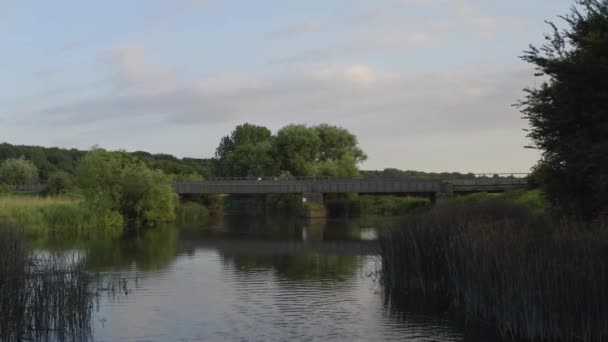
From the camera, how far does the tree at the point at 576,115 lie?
64.1 feet

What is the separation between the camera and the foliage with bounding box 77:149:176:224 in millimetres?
63750

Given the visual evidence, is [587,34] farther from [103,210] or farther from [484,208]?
[103,210]

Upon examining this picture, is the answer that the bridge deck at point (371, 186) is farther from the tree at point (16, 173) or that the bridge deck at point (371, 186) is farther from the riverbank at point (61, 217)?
the tree at point (16, 173)

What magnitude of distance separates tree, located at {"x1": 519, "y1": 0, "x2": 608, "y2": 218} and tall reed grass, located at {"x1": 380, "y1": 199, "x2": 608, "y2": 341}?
1.74 m

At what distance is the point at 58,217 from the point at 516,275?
4313 centimetres

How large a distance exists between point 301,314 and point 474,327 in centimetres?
479

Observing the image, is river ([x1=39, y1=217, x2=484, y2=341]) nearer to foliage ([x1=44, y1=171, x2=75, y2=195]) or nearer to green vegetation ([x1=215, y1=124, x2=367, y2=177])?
foliage ([x1=44, y1=171, x2=75, y2=195])

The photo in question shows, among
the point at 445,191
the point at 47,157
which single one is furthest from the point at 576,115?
the point at 47,157

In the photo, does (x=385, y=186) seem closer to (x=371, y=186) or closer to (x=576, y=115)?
(x=371, y=186)

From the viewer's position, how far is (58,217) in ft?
170

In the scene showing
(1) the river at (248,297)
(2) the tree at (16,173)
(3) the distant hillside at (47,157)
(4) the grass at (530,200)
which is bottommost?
(1) the river at (248,297)

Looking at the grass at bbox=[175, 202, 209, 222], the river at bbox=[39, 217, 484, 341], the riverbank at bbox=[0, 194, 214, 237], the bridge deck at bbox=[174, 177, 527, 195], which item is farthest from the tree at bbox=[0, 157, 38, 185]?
the river at bbox=[39, 217, 484, 341]

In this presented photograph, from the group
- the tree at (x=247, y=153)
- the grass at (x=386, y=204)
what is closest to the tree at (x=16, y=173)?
the tree at (x=247, y=153)

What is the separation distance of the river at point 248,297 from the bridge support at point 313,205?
3729cm
